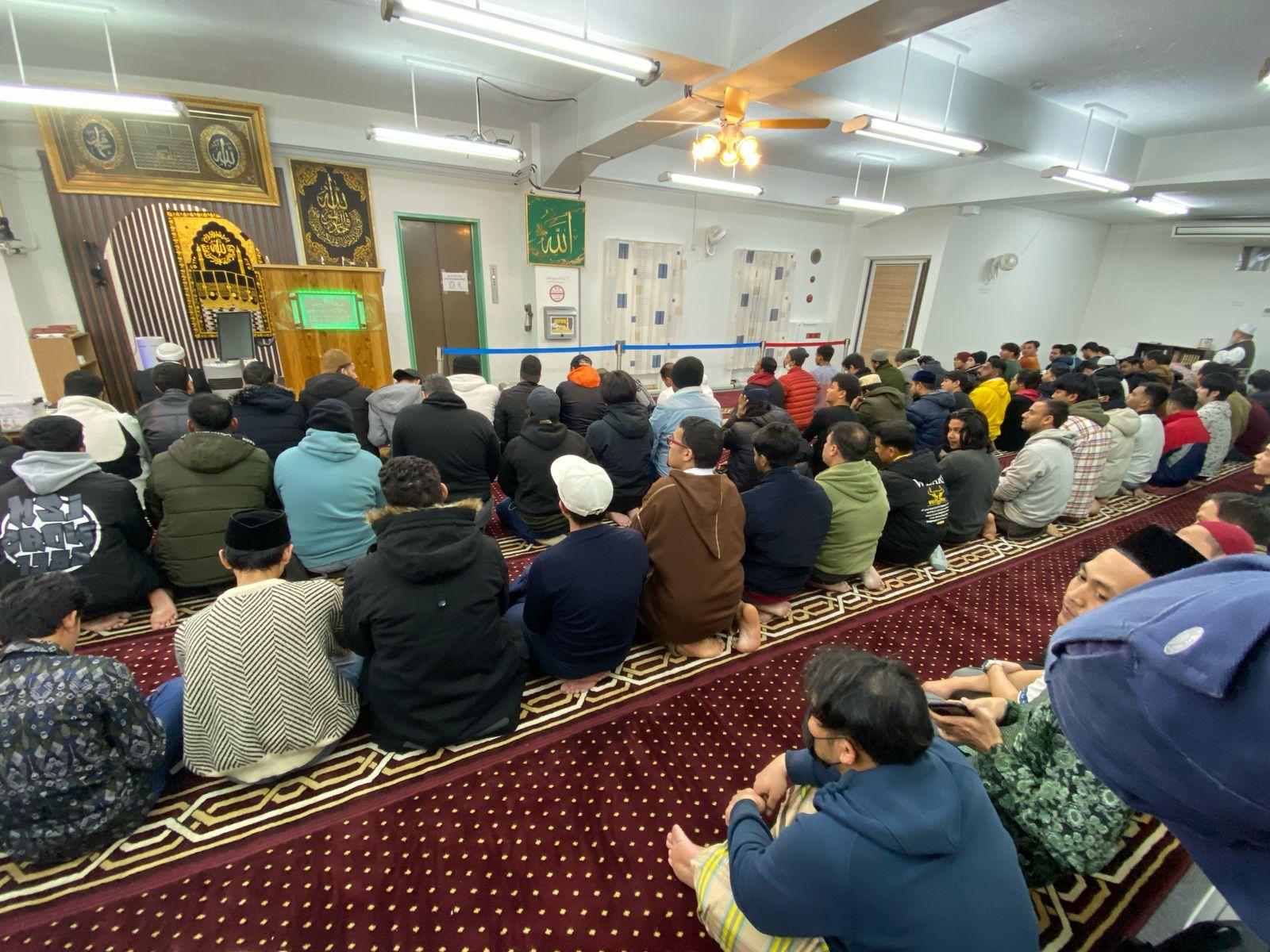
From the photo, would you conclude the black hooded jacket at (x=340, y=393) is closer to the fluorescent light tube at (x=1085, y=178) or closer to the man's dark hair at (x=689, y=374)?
the man's dark hair at (x=689, y=374)

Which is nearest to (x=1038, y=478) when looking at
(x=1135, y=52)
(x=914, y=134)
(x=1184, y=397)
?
(x=1184, y=397)

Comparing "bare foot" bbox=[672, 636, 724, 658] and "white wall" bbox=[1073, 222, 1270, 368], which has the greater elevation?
"white wall" bbox=[1073, 222, 1270, 368]

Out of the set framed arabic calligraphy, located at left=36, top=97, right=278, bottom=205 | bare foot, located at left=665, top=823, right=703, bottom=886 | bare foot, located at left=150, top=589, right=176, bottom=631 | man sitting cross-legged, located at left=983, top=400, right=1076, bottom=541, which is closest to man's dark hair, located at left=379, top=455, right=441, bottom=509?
bare foot, located at left=665, top=823, right=703, bottom=886

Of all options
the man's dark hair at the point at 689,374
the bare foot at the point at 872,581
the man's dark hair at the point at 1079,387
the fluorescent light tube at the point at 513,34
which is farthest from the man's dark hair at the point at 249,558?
the man's dark hair at the point at 1079,387

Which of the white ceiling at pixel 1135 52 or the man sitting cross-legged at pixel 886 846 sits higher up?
the white ceiling at pixel 1135 52

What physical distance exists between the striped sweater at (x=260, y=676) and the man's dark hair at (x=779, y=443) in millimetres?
1812

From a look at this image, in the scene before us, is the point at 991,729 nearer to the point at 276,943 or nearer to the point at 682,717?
the point at 682,717

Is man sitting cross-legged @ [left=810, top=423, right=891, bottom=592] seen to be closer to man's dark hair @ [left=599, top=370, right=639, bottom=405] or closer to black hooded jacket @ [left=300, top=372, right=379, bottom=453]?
man's dark hair @ [left=599, top=370, right=639, bottom=405]

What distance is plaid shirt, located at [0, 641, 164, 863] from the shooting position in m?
1.23

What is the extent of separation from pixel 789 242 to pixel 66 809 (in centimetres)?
967

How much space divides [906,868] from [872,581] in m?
2.32

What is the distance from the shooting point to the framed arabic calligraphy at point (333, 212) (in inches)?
211

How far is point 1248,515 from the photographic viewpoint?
1829mm

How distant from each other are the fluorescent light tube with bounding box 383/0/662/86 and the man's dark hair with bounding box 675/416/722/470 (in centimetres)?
201
